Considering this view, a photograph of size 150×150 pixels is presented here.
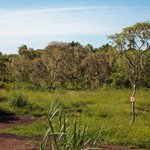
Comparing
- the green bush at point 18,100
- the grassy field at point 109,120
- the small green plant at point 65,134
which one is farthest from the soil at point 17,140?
the green bush at point 18,100

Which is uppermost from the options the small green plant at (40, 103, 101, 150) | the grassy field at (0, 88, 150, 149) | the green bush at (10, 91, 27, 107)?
the small green plant at (40, 103, 101, 150)

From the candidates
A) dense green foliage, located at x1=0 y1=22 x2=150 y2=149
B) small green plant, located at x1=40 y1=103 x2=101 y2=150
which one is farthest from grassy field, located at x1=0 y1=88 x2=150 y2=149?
small green plant, located at x1=40 y1=103 x2=101 y2=150

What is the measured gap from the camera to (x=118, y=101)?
13.4 m

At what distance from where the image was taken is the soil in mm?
5273

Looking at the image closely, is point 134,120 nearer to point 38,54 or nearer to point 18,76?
point 18,76

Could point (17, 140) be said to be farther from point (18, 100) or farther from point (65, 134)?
point (18, 100)

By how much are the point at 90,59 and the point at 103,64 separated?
51.7 inches

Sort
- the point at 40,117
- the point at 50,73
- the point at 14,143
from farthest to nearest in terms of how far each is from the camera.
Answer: the point at 50,73, the point at 40,117, the point at 14,143

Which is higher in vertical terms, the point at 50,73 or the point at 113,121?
the point at 50,73

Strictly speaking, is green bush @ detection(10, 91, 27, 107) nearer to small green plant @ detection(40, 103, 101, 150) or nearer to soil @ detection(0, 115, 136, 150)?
soil @ detection(0, 115, 136, 150)

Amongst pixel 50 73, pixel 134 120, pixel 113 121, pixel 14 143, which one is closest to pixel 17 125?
Result: pixel 14 143

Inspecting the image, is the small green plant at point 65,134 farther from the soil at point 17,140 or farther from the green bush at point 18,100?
the green bush at point 18,100

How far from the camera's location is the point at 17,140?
241 inches

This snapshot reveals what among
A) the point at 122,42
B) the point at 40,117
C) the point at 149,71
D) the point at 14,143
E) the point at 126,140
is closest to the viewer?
the point at 14,143
